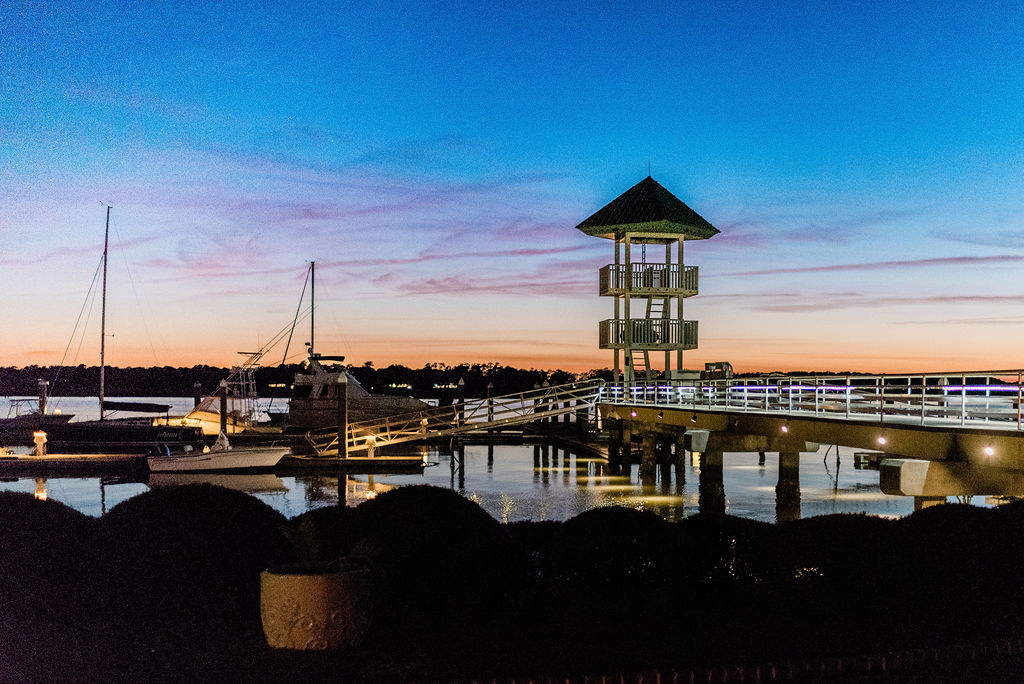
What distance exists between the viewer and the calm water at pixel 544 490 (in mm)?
34062

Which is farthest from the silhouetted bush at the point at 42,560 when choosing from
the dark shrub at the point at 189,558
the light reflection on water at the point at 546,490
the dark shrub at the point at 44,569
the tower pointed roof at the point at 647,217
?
the tower pointed roof at the point at 647,217

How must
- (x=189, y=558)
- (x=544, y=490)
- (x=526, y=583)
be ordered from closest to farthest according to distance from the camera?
1. (x=189, y=558)
2. (x=526, y=583)
3. (x=544, y=490)

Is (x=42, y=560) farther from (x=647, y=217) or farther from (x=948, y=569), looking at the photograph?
(x=647, y=217)

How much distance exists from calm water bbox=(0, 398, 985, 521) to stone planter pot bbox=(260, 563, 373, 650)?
20.4 meters

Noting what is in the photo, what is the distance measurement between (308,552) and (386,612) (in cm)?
110

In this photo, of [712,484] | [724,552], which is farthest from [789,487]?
[724,552]

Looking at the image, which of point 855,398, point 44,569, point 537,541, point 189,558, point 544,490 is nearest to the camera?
point 44,569

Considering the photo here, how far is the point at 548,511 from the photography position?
110 ft

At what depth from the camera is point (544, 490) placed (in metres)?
40.0

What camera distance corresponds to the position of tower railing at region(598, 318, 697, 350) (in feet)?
133

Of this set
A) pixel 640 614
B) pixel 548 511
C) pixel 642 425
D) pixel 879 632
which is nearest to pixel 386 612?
pixel 640 614

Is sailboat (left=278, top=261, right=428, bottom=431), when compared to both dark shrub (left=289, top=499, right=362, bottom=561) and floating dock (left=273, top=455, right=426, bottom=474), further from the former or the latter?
dark shrub (left=289, top=499, right=362, bottom=561)

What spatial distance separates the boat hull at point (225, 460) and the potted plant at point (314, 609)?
111 feet

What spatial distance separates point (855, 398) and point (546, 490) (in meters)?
20.1
